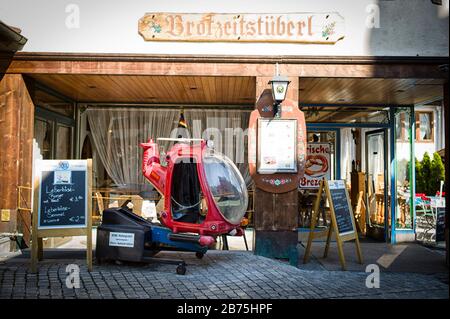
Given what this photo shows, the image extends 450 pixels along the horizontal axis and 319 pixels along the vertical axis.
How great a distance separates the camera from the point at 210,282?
597cm

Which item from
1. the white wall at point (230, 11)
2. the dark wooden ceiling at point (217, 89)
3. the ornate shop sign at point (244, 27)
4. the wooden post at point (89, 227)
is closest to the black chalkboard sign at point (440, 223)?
the dark wooden ceiling at point (217, 89)

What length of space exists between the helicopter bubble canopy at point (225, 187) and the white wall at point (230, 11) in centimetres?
194

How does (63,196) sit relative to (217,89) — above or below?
below

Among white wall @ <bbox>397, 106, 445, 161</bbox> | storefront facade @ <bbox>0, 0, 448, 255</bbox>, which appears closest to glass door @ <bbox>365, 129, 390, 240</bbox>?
storefront facade @ <bbox>0, 0, 448, 255</bbox>

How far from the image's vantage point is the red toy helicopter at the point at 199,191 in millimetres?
6715

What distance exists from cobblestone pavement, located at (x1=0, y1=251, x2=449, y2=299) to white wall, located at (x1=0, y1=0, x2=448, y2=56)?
3416mm

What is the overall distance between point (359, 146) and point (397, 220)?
1788mm

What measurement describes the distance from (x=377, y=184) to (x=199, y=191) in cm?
471

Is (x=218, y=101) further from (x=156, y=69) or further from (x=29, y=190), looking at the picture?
(x=29, y=190)

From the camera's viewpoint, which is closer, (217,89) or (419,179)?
(217,89)

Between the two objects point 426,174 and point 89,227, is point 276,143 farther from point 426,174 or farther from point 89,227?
point 426,174

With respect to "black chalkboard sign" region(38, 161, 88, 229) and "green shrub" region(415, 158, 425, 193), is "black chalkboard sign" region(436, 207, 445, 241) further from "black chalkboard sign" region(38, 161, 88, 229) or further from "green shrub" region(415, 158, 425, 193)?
"green shrub" region(415, 158, 425, 193)

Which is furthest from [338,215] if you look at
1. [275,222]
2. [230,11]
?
[230,11]

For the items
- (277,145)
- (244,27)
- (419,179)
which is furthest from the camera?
(419,179)
